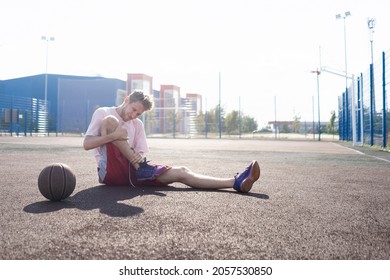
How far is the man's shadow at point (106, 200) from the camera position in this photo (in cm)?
242

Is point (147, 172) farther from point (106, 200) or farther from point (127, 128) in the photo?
point (106, 200)

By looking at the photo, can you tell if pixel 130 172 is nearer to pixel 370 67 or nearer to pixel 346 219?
pixel 346 219

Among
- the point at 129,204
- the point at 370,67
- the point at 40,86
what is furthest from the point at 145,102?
the point at 40,86

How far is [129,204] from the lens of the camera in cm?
264

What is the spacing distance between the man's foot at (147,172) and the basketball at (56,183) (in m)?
0.65

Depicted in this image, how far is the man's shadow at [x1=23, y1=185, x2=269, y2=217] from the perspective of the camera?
7.95ft

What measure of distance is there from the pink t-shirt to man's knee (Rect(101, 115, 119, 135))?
178mm

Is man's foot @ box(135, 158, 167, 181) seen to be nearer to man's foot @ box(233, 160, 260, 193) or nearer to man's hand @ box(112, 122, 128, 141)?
man's hand @ box(112, 122, 128, 141)

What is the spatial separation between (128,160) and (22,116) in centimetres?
2641

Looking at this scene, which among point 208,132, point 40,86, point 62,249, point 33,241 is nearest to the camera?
point 62,249
